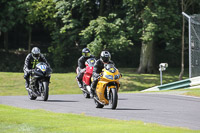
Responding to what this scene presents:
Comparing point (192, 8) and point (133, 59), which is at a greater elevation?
point (192, 8)

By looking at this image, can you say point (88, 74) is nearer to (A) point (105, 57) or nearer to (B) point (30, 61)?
(B) point (30, 61)

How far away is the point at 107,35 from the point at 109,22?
201cm

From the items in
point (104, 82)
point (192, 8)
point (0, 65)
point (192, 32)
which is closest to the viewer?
point (104, 82)

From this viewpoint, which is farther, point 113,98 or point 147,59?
point 147,59

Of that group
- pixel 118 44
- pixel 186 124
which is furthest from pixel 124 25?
pixel 186 124

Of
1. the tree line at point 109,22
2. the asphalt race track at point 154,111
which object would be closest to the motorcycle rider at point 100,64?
the asphalt race track at point 154,111

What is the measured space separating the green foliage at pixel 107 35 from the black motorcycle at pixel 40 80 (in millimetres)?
17158

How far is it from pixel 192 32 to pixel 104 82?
12.1 m

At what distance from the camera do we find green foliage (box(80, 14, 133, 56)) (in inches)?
1299

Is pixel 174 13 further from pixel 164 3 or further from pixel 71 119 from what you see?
pixel 71 119

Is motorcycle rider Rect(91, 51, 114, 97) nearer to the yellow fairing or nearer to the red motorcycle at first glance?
the yellow fairing

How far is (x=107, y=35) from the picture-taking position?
33.7 metres

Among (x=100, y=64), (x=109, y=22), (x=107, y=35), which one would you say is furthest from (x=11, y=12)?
(x=100, y=64)

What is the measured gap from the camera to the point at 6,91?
26.7 meters
